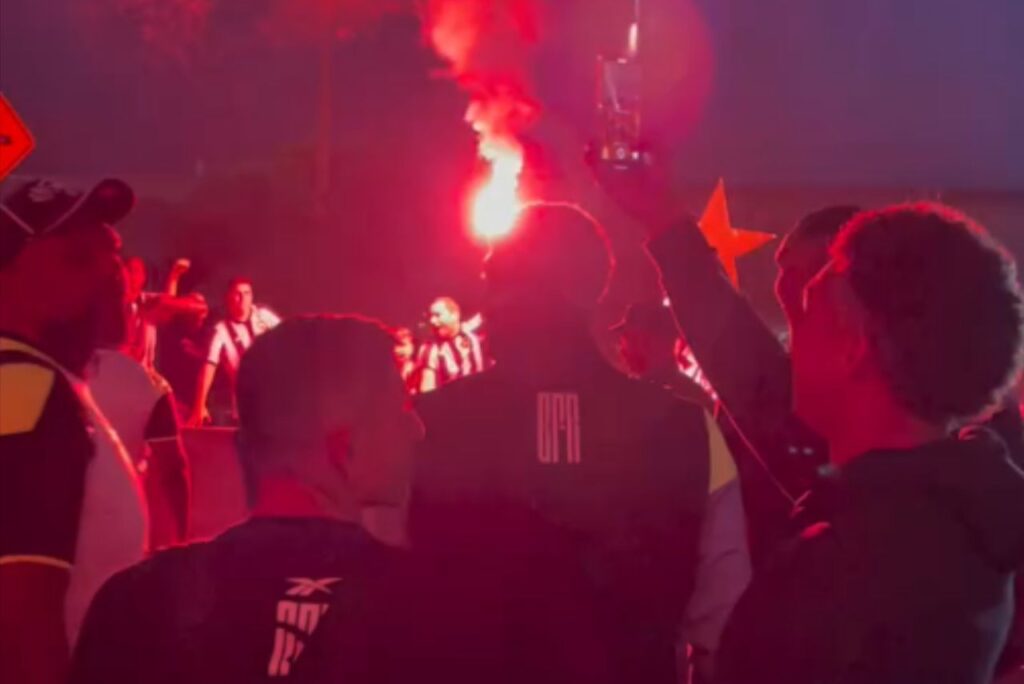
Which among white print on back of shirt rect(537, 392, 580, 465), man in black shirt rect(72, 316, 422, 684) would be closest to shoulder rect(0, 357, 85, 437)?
man in black shirt rect(72, 316, 422, 684)

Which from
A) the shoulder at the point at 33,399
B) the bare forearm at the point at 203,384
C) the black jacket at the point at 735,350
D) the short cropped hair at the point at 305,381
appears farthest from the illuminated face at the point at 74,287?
the bare forearm at the point at 203,384

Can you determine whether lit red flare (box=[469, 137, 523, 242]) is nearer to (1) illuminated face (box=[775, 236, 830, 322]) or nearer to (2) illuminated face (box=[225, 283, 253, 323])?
(1) illuminated face (box=[775, 236, 830, 322])

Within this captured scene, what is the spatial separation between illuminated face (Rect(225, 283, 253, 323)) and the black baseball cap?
1121 cm

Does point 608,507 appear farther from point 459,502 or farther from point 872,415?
point 872,415

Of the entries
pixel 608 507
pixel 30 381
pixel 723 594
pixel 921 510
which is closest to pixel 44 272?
pixel 30 381

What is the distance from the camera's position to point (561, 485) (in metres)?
3.72

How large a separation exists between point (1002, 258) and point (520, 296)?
186 cm

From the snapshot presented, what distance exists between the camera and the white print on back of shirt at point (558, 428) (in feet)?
12.3

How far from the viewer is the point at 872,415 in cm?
234

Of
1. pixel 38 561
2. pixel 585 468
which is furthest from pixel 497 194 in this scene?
pixel 38 561

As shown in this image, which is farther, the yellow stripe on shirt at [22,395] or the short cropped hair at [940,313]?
the yellow stripe on shirt at [22,395]

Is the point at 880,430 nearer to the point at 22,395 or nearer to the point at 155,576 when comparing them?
the point at 155,576

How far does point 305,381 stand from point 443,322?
1280 cm

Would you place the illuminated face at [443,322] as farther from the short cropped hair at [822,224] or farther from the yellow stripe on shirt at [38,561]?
the yellow stripe on shirt at [38,561]
